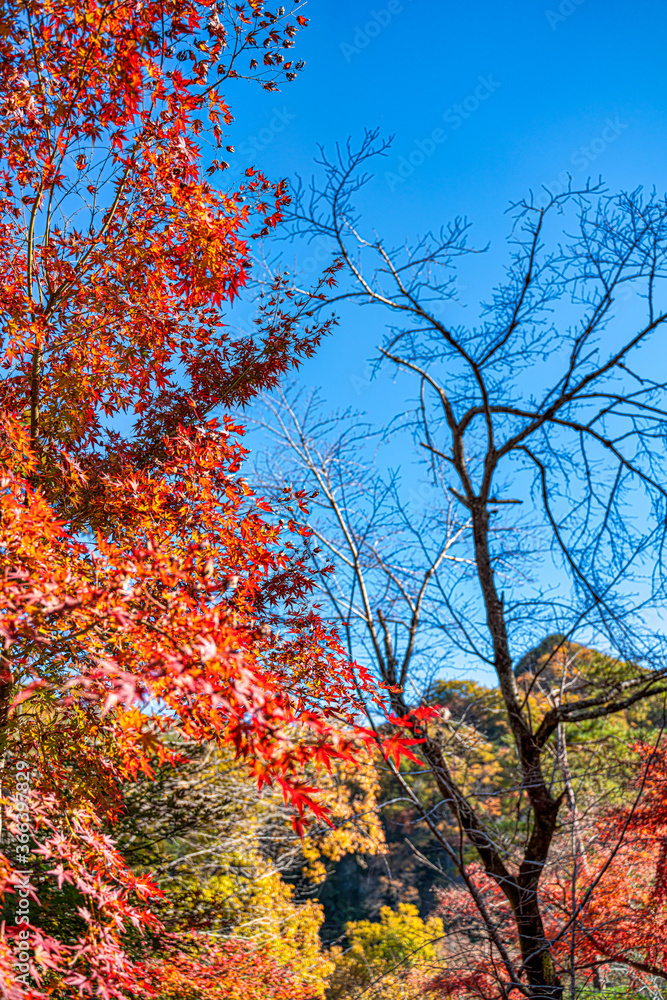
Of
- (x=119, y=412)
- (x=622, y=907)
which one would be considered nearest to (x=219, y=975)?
(x=622, y=907)

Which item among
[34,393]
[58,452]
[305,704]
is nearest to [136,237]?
[34,393]

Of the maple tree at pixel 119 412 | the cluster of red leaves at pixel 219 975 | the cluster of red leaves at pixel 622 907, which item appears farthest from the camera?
the cluster of red leaves at pixel 219 975

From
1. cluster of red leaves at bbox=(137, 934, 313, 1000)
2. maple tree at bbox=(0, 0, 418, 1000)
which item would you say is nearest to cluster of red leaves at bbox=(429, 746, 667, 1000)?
cluster of red leaves at bbox=(137, 934, 313, 1000)

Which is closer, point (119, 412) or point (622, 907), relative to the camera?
point (119, 412)

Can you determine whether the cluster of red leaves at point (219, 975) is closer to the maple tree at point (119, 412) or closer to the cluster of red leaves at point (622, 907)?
the cluster of red leaves at point (622, 907)

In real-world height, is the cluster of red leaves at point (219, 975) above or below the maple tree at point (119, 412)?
below

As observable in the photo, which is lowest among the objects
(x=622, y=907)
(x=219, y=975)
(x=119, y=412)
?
(x=622, y=907)

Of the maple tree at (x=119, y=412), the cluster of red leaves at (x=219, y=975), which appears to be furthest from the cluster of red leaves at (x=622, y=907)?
the maple tree at (x=119, y=412)

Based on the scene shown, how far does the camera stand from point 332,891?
20.0m

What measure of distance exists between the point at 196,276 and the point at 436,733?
13.1 ft

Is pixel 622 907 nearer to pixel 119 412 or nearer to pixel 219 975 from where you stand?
pixel 219 975

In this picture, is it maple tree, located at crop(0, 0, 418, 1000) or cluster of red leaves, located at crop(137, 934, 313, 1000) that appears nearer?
maple tree, located at crop(0, 0, 418, 1000)

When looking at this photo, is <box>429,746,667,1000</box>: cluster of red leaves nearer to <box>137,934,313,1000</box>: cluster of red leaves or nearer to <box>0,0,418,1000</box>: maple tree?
<box>137,934,313,1000</box>: cluster of red leaves

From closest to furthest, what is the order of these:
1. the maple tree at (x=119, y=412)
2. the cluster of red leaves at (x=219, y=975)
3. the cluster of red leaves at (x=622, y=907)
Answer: the maple tree at (x=119, y=412), the cluster of red leaves at (x=622, y=907), the cluster of red leaves at (x=219, y=975)
